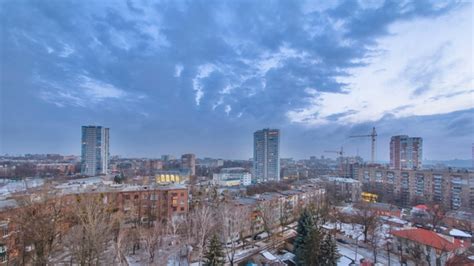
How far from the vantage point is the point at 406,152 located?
65.3 meters

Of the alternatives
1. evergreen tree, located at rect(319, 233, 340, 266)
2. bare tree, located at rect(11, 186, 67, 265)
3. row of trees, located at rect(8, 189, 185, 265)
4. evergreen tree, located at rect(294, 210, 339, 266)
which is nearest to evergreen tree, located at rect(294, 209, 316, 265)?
evergreen tree, located at rect(294, 210, 339, 266)

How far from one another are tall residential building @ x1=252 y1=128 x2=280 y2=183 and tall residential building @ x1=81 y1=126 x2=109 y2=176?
43.4 m

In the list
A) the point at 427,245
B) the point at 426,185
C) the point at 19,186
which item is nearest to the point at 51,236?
the point at 19,186

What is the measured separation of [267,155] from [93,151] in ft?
159

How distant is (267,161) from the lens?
76.9 meters

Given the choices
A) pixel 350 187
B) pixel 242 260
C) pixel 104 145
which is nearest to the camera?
Answer: pixel 242 260

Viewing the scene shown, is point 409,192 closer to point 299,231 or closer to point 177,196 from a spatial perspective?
point 299,231

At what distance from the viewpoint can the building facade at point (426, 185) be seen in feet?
119

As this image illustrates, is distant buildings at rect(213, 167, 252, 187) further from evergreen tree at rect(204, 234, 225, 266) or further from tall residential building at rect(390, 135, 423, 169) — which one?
evergreen tree at rect(204, 234, 225, 266)

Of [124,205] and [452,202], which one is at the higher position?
[124,205]

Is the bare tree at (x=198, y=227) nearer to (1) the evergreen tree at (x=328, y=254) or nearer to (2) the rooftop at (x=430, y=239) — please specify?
(1) the evergreen tree at (x=328, y=254)

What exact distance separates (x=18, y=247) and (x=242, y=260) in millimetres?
13694

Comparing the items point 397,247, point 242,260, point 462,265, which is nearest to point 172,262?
point 242,260

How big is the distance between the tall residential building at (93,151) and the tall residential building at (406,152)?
77317 millimetres
